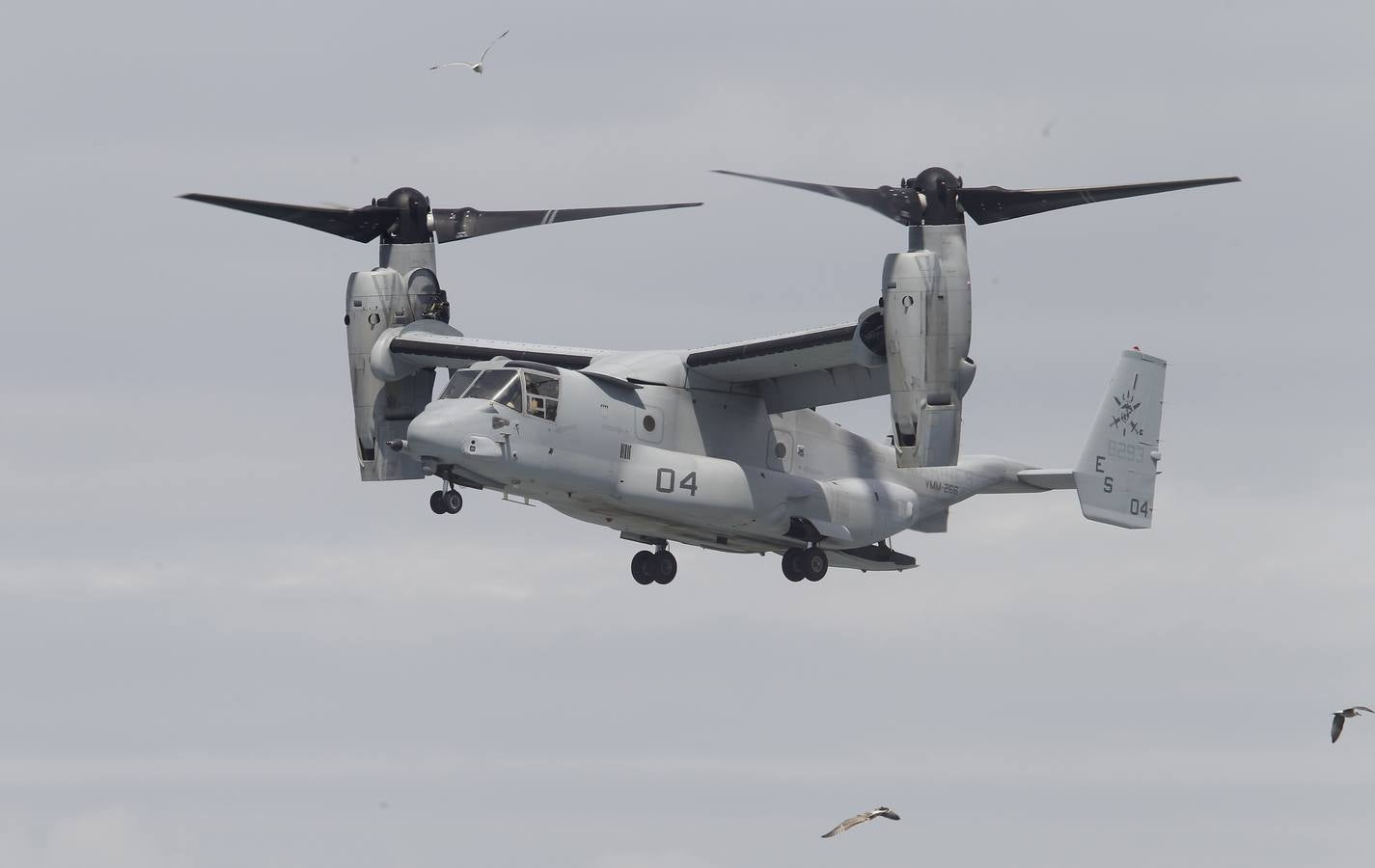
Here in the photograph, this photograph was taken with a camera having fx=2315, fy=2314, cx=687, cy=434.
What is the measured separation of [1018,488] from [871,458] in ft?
9.98

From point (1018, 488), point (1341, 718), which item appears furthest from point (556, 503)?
point (1341, 718)

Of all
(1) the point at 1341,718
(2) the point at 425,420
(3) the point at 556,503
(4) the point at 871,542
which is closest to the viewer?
(1) the point at 1341,718

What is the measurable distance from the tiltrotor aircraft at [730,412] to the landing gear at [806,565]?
0.03 m

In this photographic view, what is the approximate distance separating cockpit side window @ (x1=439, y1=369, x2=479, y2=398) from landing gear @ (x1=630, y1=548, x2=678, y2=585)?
16.7 feet

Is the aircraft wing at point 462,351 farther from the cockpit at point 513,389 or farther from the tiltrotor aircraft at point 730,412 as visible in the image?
the cockpit at point 513,389

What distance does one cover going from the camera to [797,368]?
33.2m

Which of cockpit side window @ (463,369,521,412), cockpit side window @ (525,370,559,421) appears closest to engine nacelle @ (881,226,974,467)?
cockpit side window @ (525,370,559,421)

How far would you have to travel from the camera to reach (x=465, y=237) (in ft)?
121

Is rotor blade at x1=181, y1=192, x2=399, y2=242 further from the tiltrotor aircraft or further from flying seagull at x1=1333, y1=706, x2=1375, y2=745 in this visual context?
flying seagull at x1=1333, y1=706, x2=1375, y2=745

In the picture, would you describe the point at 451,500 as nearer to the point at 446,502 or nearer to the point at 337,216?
the point at 446,502

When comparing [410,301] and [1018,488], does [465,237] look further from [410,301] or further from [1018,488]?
[1018,488]

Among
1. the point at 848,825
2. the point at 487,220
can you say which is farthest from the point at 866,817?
the point at 487,220

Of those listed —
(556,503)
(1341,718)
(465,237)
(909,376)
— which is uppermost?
(465,237)

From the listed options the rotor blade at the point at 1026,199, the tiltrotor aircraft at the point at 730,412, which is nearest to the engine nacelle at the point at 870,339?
the tiltrotor aircraft at the point at 730,412
